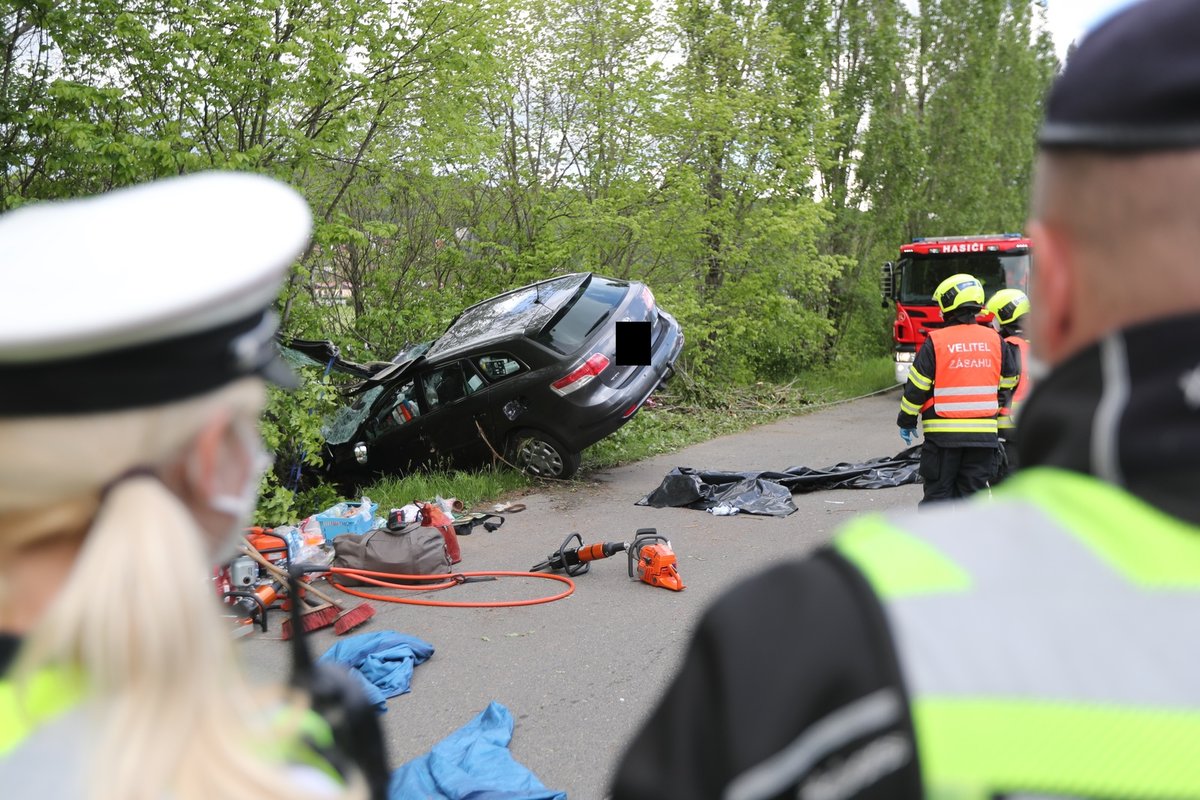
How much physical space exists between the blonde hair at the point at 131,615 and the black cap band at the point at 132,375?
15mm

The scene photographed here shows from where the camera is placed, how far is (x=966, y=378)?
635 cm

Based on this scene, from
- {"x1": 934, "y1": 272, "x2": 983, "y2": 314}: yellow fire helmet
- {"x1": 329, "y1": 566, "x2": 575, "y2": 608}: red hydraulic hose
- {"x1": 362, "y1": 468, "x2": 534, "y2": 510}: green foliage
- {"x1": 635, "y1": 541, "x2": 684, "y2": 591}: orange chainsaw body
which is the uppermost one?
{"x1": 934, "y1": 272, "x2": 983, "y2": 314}: yellow fire helmet

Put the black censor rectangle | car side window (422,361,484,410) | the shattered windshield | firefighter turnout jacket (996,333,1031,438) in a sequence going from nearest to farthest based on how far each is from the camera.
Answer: firefighter turnout jacket (996,333,1031,438), the black censor rectangle, car side window (422,361,484,410), the shattered windshield

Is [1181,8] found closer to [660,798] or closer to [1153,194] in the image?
[1153,194]

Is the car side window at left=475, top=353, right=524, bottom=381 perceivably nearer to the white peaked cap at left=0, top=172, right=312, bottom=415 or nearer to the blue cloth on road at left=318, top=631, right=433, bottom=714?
the blue cloth on road at left=318, top=631, right=433, bottom=714

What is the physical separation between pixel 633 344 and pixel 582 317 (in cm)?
62

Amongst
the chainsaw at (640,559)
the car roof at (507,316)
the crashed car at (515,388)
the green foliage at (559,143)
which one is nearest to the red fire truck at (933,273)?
the green foliage at (559,143)

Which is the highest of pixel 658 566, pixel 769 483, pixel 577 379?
pixel 577 379

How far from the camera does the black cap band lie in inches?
34.9

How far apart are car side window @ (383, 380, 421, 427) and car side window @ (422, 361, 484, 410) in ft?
0.63

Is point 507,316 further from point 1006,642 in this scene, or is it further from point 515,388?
point 1006,642

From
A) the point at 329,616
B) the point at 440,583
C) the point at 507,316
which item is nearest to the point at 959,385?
the point at 440,583

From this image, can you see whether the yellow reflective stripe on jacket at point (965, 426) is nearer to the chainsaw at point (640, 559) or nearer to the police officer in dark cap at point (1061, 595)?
the chainsaw at point (640, 559)

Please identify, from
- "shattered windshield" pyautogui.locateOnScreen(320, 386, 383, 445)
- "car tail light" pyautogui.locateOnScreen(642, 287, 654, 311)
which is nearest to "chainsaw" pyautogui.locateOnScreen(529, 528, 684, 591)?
"car tail light" pyautogui.locateOnScreen(642, 287, 654, 311)
